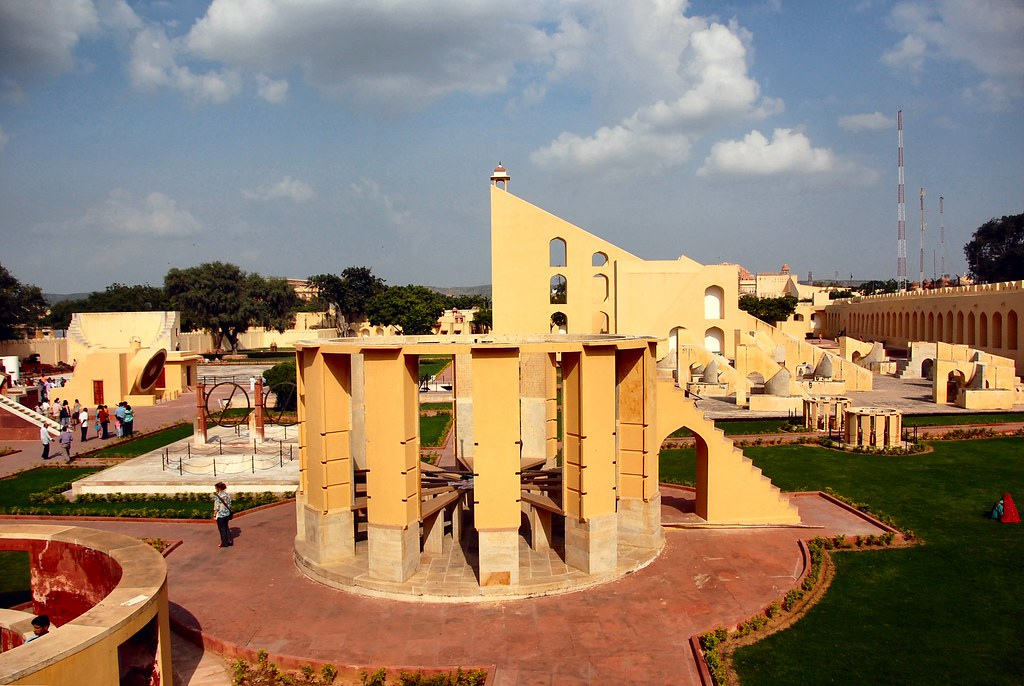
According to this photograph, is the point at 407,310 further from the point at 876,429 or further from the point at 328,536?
the point at 328,536

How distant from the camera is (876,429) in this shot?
Result: 2138 cm

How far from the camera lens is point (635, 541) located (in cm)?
1274

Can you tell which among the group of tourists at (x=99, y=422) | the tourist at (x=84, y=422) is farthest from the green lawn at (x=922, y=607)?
the tourist at (x=84, y=422)

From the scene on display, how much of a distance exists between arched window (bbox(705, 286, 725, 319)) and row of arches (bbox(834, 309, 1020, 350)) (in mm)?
15280

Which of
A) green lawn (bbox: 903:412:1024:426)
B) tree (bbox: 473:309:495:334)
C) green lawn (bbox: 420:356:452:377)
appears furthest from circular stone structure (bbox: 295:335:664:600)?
tree (bbox: 473:309:495:334)

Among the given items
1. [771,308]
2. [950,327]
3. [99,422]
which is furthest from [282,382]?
[771,308]

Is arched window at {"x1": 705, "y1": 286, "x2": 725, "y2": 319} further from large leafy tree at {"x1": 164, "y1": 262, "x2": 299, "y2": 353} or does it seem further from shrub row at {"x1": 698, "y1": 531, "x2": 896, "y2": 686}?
large leafy tree at {"x1": 164, "y1": 262, "x2": 299, "y2": 353}

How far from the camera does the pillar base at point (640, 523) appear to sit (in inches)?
496

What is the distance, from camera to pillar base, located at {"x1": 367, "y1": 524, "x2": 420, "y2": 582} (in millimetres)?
10992

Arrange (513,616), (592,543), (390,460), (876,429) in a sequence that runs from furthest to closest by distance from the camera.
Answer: (876,429), (592,543), (390,460), (513,616)

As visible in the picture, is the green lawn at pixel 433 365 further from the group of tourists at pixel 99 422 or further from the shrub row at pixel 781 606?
the shrub row at pixel 781 606

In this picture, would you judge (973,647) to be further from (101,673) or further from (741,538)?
(101,673)

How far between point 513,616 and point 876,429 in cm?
1603

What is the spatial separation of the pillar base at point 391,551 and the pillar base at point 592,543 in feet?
8.65
